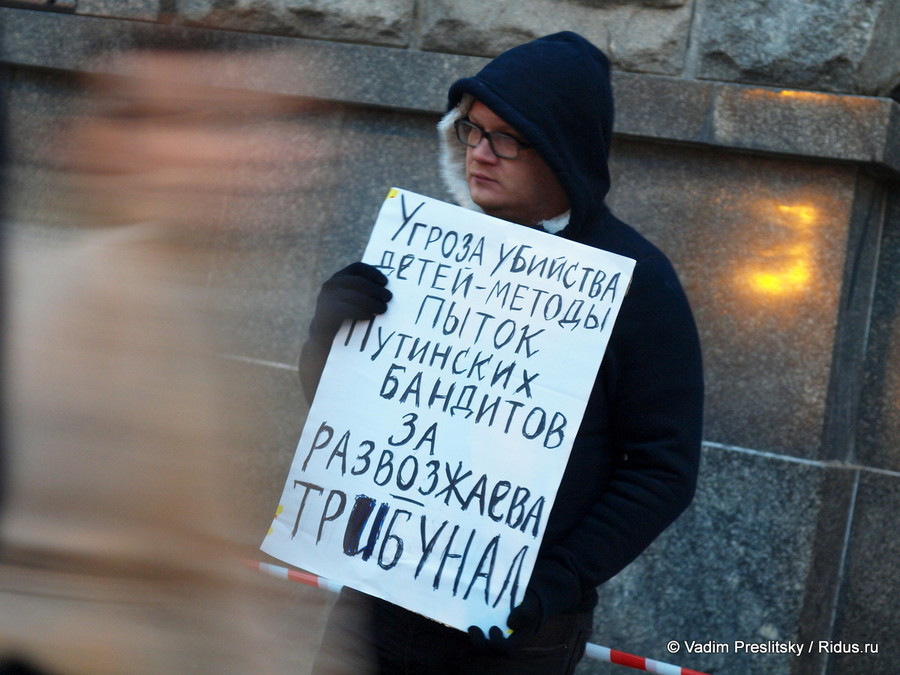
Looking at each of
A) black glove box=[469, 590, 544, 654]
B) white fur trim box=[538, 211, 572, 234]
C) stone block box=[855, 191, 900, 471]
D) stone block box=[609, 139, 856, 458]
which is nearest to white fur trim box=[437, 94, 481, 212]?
white fur trim box=[538, 211, 572, 234]

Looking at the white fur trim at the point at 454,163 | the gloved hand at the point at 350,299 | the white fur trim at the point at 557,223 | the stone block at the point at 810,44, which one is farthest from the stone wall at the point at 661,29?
the gloved hand at the point at 350,299

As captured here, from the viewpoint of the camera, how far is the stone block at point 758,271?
13.9 ft

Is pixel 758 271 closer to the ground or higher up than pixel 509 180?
closer to the ground

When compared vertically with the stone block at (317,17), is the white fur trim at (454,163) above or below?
above

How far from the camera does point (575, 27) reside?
4.56 metres

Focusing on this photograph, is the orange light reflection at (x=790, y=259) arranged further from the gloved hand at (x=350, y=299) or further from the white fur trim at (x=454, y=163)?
the gloved hand at (x=350, y=299)

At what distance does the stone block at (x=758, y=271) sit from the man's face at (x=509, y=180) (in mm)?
2094

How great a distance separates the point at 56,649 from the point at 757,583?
132 inches

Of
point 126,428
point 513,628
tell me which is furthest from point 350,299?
point 126,428

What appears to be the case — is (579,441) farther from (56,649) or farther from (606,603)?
(606,603)

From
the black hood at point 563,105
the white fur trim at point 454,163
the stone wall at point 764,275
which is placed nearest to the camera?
the black hood at point 563,105

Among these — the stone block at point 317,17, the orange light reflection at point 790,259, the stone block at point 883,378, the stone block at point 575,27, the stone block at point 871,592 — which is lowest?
the stone block at point 871,592

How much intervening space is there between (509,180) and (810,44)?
245cm

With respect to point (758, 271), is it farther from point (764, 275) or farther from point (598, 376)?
point (598, 376)
